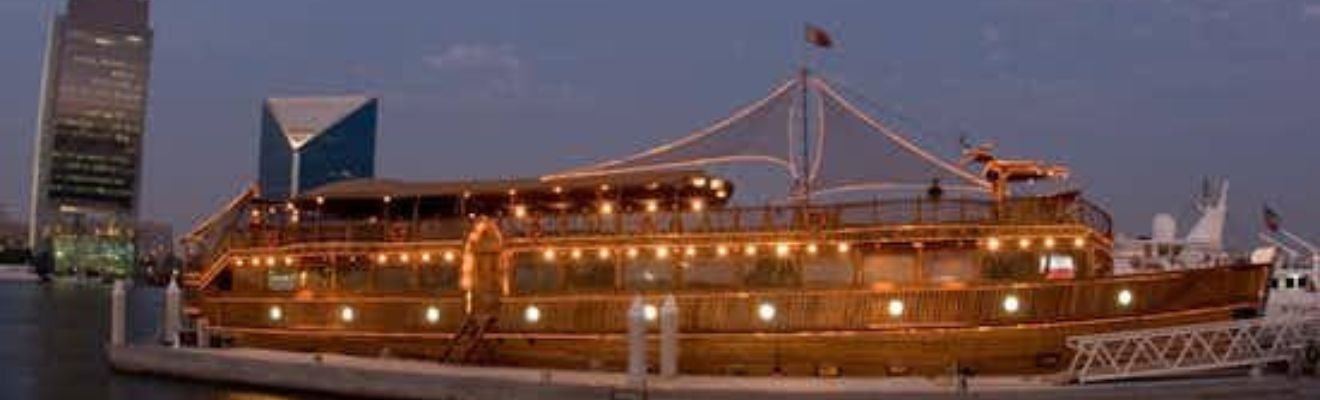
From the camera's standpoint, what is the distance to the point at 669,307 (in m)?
24.0

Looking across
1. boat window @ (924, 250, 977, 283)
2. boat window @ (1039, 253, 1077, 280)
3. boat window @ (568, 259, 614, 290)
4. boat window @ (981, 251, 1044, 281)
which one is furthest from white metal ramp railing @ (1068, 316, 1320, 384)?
boat window @ (568, 259, 614, 290)

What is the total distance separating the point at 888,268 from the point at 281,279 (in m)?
14.6

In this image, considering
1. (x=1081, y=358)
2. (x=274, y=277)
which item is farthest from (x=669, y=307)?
(x=274, y=277)

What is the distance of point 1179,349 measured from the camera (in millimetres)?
24438

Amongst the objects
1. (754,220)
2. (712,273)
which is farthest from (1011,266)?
(712,273)

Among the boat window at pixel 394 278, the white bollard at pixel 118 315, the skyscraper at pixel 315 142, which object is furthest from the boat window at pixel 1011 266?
the skyscraper at pixel 315 142

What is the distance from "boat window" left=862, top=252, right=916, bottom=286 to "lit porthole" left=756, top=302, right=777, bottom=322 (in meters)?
1.77

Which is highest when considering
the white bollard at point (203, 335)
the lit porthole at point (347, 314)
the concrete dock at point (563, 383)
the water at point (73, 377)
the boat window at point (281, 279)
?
the boat window at point (281, 279)

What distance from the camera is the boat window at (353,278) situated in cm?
3116

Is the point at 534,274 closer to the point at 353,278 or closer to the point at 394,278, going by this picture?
the point at 394,278

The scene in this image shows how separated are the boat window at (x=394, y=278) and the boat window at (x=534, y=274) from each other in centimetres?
273

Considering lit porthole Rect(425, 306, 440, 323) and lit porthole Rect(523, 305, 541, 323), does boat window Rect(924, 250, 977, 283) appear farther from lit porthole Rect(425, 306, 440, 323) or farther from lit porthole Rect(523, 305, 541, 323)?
lit porthole Rect(425, 306, 440, 323)

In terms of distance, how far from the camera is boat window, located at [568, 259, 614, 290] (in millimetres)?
28188

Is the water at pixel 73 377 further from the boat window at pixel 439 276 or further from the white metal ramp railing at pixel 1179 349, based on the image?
the white metal ramp railing at pixel 1179 349
